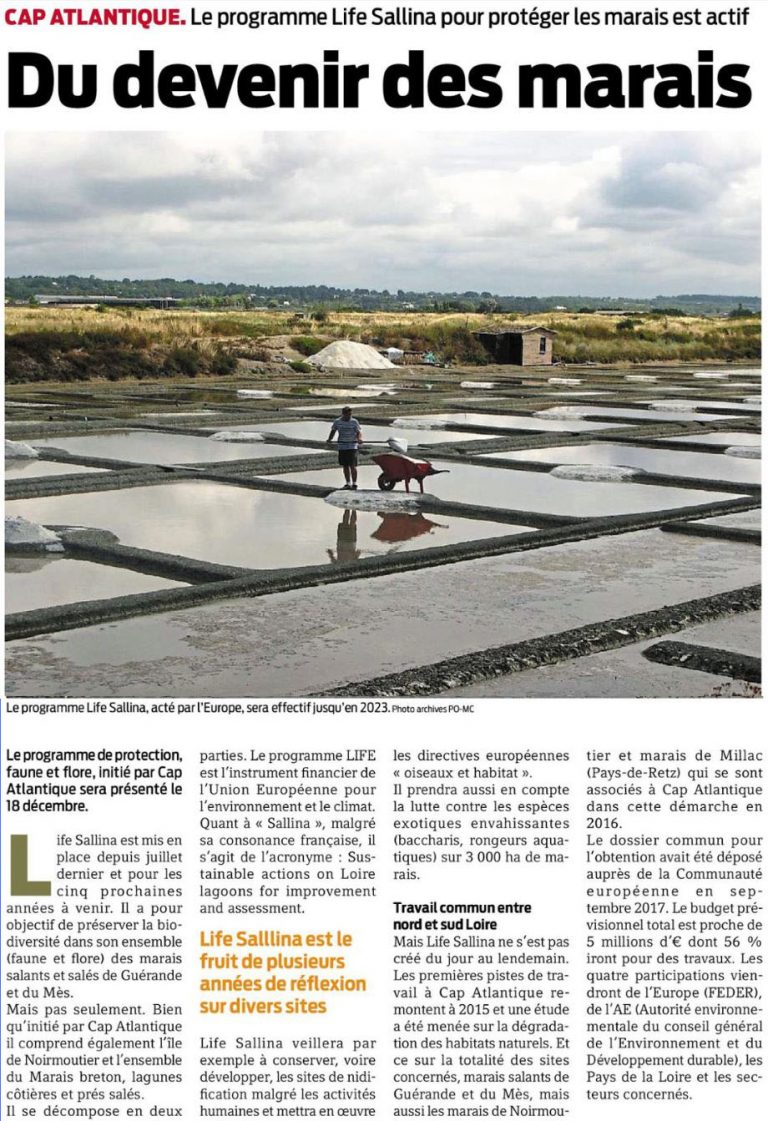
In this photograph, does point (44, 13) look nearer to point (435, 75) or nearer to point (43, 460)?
→ point (435, 75)

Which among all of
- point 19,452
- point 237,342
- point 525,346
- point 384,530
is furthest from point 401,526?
point 525,346

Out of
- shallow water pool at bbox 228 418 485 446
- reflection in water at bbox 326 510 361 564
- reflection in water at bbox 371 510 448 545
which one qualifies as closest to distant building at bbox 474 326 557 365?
shallow water pool at bbox 228 418 485 446

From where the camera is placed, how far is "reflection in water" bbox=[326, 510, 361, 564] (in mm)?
7164

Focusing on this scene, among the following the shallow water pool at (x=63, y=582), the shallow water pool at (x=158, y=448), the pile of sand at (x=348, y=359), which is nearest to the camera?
the shallow water pool at (x=63, y=582)

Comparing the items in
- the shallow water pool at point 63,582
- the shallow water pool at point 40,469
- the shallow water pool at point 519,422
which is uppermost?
the shallow water pool at point 519,422

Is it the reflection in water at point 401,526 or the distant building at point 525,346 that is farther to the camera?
the distant building at point 525,346

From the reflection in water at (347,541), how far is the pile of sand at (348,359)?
2101 centimetres

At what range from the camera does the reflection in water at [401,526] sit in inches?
309

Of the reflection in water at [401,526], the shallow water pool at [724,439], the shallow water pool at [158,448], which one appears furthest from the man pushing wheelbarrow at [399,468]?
the shallow water pool at [724,439]

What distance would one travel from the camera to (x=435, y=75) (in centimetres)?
445

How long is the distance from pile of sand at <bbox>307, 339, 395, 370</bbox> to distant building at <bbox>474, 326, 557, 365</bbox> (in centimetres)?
464

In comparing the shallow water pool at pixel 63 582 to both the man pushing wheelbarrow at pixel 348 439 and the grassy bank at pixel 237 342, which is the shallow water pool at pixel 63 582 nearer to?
the man pushing wheelbarrow at pixel 348 439
